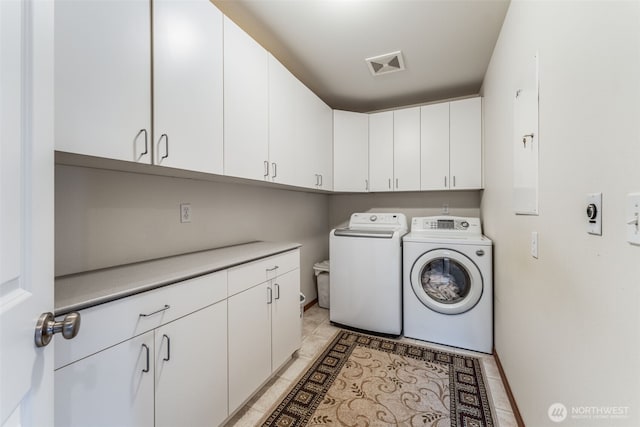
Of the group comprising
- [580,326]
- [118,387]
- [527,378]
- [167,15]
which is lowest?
[527,378]

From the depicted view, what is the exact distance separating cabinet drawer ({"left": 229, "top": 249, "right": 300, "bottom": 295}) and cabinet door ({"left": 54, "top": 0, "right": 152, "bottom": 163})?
73cm

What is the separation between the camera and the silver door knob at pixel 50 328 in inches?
21.5

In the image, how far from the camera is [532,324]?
4.30 ft

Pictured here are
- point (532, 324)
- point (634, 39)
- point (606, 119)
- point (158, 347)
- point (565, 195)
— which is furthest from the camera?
point (532, 324)

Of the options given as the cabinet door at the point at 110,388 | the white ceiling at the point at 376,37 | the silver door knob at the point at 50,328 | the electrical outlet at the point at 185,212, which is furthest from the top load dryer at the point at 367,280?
the silver door knob at the point at 50,328

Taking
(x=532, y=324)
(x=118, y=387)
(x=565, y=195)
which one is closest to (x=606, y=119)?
(x=565, y=195)

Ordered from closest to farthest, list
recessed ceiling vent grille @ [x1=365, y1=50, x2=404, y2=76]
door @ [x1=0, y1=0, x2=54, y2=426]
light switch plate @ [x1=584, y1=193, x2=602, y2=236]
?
1. door @ [x1=0, y1=0, x2=54, y2=426]
2. light switch plate @ [x1=584, y1=193, x2=602, y2=236]
3. recessed ceiling vent grille @ [x1=365, y1=50, x2=404, y2=76]

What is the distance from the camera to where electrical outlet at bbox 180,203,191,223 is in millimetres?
1703

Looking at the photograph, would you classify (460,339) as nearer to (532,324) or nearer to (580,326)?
(532,324)

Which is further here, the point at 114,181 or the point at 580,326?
the point at 114,181

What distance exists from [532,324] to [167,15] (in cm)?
222

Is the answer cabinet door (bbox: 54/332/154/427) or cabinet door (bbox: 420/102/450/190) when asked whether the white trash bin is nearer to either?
cabinet door (bbox: 420/102/450/190)

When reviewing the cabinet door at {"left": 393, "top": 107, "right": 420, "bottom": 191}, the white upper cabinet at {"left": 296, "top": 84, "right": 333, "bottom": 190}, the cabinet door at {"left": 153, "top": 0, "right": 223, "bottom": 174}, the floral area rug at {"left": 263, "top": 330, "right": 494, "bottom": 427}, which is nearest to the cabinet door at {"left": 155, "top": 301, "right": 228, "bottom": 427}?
the floral area rug at {"left": 263, "top": 330, "right": 494, "bottom": 427}

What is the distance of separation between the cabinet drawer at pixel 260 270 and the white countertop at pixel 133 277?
0.15 feet
